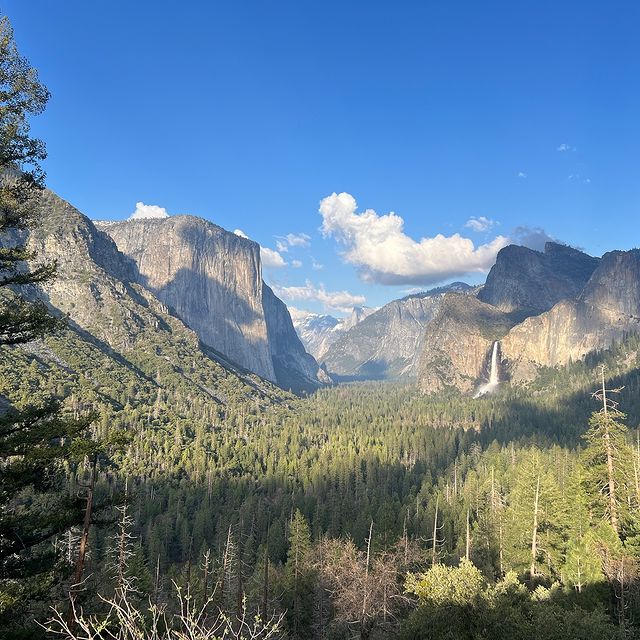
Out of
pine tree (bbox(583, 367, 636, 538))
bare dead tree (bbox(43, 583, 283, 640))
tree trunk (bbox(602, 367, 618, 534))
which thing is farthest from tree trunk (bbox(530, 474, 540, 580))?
bare dead tree (bbox(43, 583, 283, 640))

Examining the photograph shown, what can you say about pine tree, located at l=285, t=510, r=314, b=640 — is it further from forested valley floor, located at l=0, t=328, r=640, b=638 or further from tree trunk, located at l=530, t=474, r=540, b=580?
tree trunk, located at l=530, t=474, r=540, b=580

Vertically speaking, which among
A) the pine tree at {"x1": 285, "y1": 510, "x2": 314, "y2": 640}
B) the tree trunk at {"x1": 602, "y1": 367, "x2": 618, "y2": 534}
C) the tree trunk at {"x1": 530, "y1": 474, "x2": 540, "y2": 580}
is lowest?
the pine tree at {"x1": 285, "y1": 510, "x2": 314, "y2": 640}

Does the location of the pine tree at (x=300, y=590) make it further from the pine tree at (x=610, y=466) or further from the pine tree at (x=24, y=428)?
the pine tree at (x=24, y=428)

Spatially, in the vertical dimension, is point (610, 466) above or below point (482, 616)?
above

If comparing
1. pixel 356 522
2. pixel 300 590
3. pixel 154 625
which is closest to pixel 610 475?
pixel 300 590

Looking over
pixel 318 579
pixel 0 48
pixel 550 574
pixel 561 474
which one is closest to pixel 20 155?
pixel 0 48

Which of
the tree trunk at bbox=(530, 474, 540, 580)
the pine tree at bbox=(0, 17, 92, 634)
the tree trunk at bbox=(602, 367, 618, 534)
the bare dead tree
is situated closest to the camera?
the bare dead tree

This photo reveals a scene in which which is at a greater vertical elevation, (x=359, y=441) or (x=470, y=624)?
(x=470, y=624)

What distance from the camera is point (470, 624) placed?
862 inches

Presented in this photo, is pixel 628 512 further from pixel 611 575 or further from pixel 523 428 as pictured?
pixel 523 428

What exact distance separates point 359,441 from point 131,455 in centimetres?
7327

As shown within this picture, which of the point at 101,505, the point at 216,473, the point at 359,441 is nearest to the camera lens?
the point at 101,505

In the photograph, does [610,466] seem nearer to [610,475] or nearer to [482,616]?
[610,475]

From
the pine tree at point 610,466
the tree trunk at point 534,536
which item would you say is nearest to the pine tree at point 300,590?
the tree trunk at point 534,536
